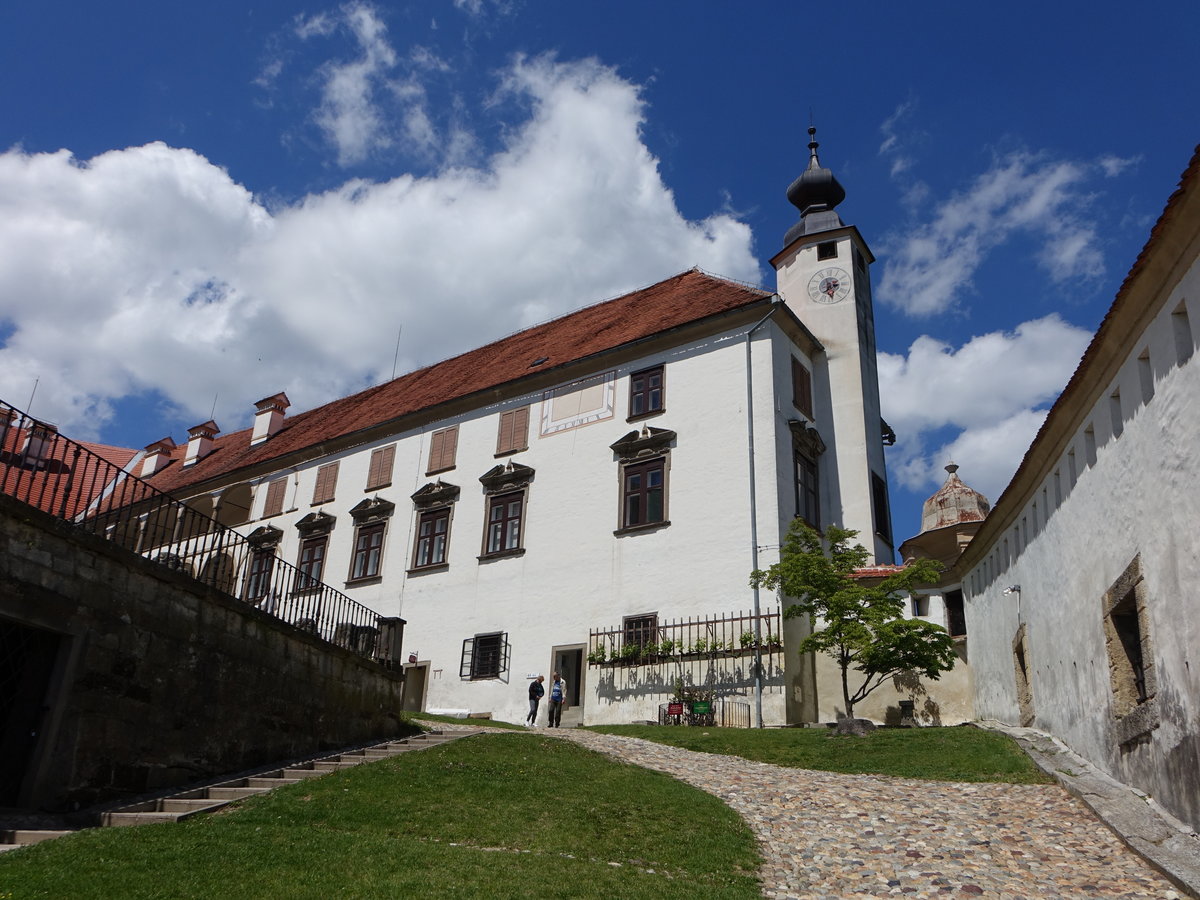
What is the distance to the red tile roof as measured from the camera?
2952 centimetres

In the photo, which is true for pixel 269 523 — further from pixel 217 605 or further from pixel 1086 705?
pixel 1086 705

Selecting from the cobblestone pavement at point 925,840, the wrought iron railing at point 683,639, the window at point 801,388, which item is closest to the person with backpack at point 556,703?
the wrought iron railing at point 683,639

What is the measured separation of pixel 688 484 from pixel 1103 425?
14.9 m

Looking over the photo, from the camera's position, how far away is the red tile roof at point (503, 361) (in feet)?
96.8

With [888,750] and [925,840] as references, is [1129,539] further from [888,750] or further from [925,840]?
[888,750]

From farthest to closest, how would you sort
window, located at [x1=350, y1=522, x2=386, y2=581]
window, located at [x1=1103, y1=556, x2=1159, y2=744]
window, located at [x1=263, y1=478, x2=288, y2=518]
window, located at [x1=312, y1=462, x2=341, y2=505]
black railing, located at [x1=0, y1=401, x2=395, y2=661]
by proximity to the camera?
window, located at [x1=263, y1=478, x2=288, y2=518] < window, located at [x1=312, y1=462, x2=341, y2=505] < window, located at [x1=350, y1=522, x2=386, y2=581] < black railing, located at [x1=0, y1=401, x2=395, y2=661] < window, located at [x1=1103, y1=556, x2=1159, y2=744]

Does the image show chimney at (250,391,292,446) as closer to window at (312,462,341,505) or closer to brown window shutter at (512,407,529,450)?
window at (312,462,341,505)

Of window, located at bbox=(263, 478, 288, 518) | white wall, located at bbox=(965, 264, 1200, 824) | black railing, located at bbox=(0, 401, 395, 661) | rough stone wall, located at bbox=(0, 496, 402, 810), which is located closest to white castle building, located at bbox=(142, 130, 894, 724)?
window, located at bbox=(263, 478, 288, 518)

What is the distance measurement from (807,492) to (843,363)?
512 cm

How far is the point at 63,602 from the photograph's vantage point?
1130cm

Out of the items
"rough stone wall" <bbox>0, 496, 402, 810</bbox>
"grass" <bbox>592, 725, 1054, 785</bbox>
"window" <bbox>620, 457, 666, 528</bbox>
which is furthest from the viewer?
"window" <bbox>620, 457, 666, 528</bbox>

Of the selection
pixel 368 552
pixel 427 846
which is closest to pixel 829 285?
pixel 368 552

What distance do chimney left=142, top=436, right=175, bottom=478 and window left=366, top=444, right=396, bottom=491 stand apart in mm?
19378

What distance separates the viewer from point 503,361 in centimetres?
3472
